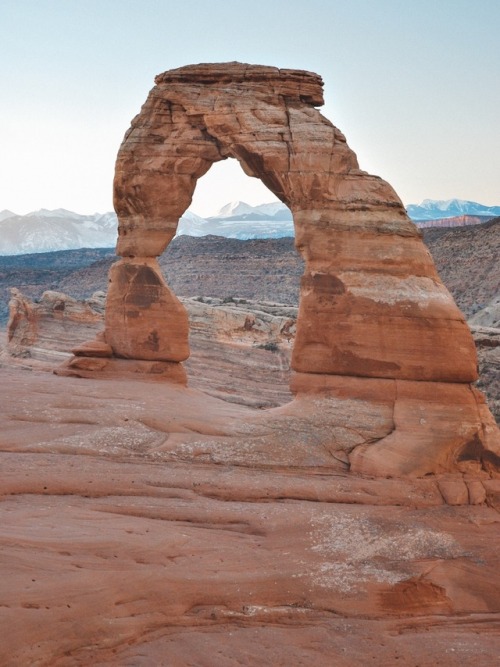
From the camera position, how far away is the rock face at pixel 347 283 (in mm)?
13062

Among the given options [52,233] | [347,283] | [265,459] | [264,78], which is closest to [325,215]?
[347,283]

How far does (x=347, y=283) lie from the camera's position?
1377 cm

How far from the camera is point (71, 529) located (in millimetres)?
9680

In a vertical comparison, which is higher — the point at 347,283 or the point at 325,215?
the point at 325,215

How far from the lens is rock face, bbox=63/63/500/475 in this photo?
42.9ft

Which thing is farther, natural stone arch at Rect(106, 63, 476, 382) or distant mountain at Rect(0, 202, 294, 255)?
distant mountain at Rect(0, 202, 294, 255)

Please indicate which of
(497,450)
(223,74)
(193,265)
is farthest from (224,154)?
A: (193,265)

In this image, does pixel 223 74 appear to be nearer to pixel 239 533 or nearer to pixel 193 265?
pixel 239 533

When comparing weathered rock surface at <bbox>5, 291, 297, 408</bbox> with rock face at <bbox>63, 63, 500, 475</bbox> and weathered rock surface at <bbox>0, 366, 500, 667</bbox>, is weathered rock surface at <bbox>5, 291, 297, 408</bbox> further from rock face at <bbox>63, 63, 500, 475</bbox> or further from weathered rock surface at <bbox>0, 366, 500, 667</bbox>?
weathered rock surface at <bbox>0, 366, 500, 667</bbox>

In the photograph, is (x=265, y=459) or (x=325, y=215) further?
(x=325, y=215)

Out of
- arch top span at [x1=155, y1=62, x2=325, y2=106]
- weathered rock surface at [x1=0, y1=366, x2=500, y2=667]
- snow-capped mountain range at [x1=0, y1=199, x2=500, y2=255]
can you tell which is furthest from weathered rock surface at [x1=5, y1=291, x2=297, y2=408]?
snow-capped mountain range at [x1=0, y1=199, x2=500, y2=255]

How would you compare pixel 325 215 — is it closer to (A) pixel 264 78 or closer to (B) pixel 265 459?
(A) pixel 264 78

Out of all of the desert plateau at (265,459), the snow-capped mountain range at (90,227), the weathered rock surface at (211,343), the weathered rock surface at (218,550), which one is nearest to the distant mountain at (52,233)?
the snow-capped mountain range at (90,227)

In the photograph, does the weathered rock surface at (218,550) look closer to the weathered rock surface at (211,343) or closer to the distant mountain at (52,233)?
the weathered rock surface at (211,343)
